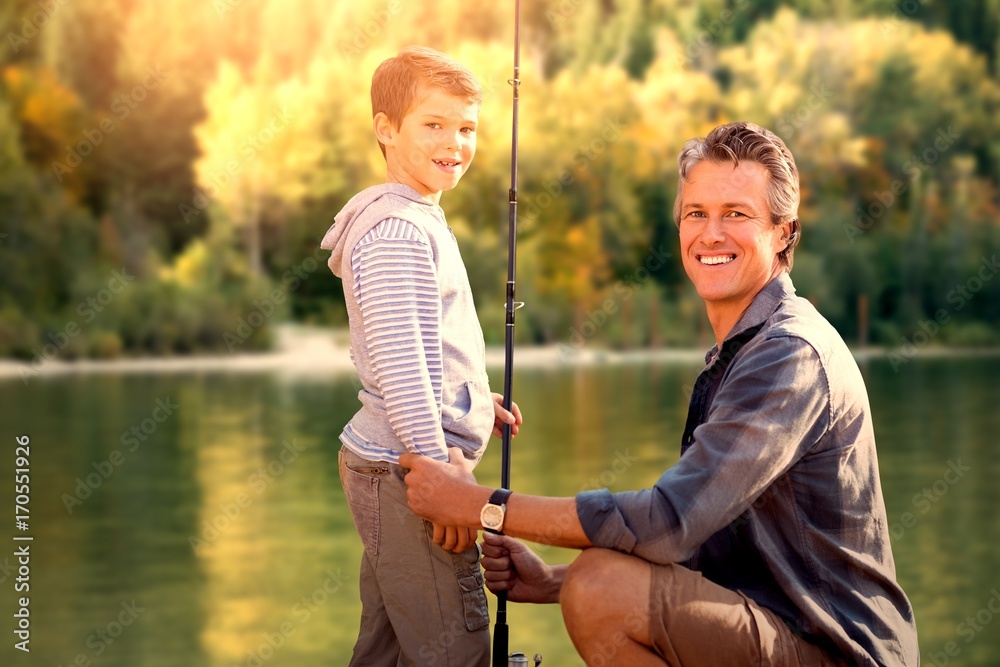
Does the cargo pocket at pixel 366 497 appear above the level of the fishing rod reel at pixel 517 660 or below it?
above

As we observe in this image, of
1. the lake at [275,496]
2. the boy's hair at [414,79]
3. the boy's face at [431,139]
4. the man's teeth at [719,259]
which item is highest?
the boy's hair at [414,79]

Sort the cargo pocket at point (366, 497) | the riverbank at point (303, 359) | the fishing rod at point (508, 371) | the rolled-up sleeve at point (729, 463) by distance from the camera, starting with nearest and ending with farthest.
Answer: the rolled-up sleeve at point (729, 463) → the cargo pocket at point (366, 497) → the fishing rod at point (508, 371) → the riverbank at point (303, 359)

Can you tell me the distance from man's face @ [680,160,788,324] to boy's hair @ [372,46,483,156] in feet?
1.29

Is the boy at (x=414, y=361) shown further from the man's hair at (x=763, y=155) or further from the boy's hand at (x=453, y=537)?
the man's hair at (x=763, y=155)

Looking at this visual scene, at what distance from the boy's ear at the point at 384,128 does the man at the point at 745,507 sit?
48 centimetres

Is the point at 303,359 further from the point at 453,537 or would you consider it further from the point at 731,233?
the point at 731,233

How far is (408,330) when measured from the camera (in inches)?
69.3

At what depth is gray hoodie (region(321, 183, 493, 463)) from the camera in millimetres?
1758

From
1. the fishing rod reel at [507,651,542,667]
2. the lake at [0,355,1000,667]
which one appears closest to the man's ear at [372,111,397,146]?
the fishing rod reel at [507,651,542,667]

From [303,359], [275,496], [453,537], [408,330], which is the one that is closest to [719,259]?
[408,330]

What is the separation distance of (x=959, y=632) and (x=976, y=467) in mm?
4154

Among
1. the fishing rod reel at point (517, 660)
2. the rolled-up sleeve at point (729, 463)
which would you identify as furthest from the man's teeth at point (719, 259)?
the fishing rod reel at point (517, 660)

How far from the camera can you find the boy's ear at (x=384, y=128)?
1920 mm

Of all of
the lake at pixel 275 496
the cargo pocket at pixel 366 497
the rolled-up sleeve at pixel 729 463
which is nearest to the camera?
the rolled-up sleeve at pixel 729 463
